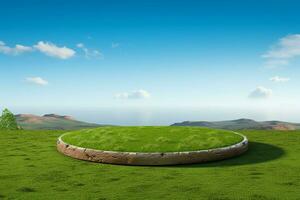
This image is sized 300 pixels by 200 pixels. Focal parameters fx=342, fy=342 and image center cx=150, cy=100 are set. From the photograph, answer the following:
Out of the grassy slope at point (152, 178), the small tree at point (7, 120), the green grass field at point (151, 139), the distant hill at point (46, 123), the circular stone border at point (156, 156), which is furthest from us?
the distant hill at point (46, 123)

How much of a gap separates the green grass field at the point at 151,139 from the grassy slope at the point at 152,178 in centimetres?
76

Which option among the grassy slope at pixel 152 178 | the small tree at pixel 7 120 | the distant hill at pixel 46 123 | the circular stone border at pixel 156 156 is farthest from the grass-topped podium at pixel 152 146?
the distant hill at pixel 46 123

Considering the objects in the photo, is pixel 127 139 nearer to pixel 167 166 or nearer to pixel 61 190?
pixel 167 166

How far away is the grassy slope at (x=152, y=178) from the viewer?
24.5ft

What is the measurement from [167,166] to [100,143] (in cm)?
266

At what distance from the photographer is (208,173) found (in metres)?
9.31

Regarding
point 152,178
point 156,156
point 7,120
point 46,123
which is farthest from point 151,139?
point 46,123

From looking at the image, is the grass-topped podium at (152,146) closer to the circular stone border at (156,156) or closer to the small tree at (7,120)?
the circular stone border at (156,156)

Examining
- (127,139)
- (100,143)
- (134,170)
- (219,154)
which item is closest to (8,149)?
(100,143)

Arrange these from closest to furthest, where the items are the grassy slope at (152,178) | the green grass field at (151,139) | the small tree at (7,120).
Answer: the grassy slope at (152,178) → the green grass field at (151,139) → the small tree at (7,120)

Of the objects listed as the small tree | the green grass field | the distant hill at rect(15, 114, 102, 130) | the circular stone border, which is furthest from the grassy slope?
the distant hill at rect(15, 114, 102, 130)

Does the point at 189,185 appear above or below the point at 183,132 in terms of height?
below

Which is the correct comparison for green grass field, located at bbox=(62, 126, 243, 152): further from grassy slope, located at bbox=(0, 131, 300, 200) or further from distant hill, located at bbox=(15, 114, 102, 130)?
distant hill, located at bbox=(15, 114, 102, 130)

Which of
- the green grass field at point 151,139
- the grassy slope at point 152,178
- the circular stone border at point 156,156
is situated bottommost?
the grassy slope at point 152,178
